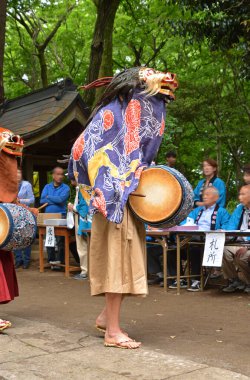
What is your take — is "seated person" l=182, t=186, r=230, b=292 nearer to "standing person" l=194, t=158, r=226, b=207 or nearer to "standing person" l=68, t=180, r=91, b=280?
"standing person" l=194, t=158, r=226, b=207

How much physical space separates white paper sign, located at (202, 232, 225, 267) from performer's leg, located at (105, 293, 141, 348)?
2.72m

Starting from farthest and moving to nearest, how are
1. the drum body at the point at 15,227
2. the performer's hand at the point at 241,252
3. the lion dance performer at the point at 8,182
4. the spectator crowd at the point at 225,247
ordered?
the spectator crowd at the point at 225,247 → the performer's hand at the point at 241,252 → the lion dance performer at the point at 8,182 → the drum body at the point at 15,227

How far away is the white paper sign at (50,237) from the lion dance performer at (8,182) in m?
4.10

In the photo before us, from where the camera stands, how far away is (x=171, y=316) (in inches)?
218

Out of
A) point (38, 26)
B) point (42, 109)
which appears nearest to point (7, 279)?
point (42, 109)

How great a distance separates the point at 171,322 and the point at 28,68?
18.8 meters

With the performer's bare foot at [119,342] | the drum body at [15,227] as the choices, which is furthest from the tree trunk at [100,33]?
the performer's bare foot at [119,342]

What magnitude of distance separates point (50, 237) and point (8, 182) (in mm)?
4293

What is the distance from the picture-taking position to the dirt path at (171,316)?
159 inches

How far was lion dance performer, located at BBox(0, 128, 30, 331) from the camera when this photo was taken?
4.89m

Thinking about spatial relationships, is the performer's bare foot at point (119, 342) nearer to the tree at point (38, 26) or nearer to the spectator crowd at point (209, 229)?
the spectator crowd at point (209, 229)

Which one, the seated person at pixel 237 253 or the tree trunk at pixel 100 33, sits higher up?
the tree trunk at pixel 100 33

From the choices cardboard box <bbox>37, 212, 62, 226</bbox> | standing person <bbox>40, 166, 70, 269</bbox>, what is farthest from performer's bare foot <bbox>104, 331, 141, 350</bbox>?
standing person <bbox>40, 166, 70, 269</bbox>

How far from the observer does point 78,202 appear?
28.7 ft
